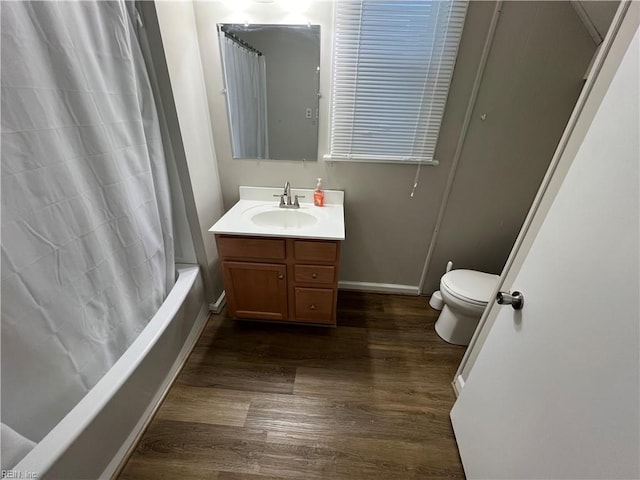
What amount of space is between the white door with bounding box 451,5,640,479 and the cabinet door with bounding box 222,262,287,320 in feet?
3.65

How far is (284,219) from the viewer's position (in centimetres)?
170

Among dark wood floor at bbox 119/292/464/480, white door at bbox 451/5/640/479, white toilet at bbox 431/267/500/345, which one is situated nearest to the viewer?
white door at bbox 451/5/640/479

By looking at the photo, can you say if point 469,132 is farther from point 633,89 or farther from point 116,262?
point 116,262

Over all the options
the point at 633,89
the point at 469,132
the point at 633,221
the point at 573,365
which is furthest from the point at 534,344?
the point at 469,132

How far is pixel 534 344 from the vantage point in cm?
75

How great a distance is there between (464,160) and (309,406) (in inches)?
64.7

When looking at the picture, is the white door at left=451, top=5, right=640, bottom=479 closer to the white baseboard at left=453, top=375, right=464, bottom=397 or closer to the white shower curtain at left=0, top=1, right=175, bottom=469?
the white baseboard at left=453, top=375, right=464, bottom=397

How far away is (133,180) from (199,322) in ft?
3.25

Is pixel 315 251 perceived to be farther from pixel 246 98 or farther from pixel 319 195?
pixel 246 98

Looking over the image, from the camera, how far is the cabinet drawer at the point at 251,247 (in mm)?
1420

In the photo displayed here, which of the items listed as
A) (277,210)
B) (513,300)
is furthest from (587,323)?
(277,210)

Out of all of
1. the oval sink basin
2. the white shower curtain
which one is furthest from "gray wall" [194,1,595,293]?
the white shower curtain

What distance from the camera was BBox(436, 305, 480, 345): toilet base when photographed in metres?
1.61

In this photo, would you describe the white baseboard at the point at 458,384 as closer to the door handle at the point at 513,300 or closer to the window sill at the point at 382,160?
the door handle at the point at 513,300
